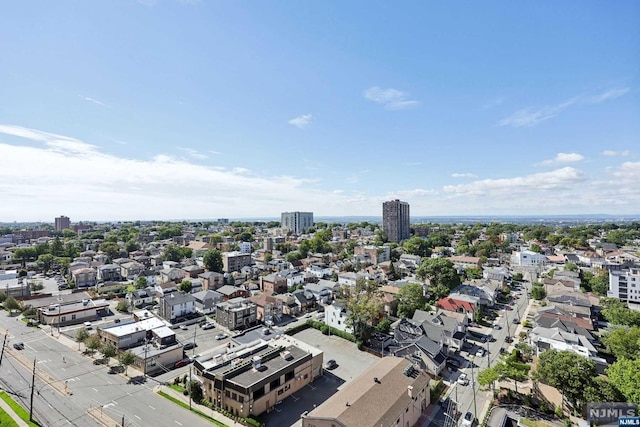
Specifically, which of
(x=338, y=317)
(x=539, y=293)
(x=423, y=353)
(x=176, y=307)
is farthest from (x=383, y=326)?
(x=539, y=293)

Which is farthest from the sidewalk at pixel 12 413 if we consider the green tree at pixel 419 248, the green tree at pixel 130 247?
the green tree at pixel 419 248

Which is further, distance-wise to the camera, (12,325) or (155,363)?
(12,325)

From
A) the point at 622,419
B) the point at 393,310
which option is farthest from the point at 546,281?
the point at 622,419

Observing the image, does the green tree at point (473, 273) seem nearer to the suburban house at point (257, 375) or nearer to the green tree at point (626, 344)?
the green tree at point (626, 344)

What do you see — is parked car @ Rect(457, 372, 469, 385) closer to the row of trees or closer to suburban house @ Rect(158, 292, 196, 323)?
the row of trees

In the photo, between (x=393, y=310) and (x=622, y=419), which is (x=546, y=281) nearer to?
(x=393, y=310)

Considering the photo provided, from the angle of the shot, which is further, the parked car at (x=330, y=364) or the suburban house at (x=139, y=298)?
the suburban house at (x=139, y=298)
